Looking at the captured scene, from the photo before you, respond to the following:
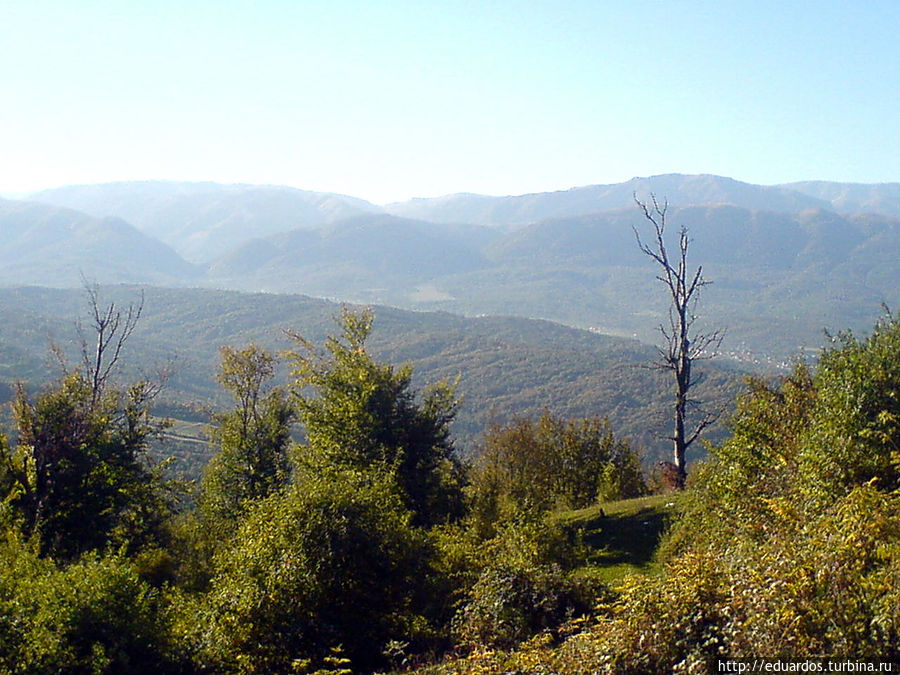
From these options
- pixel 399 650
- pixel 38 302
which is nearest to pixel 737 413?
pixel 399 650

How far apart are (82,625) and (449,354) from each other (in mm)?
143448

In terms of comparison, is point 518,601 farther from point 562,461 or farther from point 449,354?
point 449,354

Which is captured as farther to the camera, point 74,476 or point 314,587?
point 74,476

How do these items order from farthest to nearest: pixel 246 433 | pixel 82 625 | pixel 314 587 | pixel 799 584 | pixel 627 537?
1. pixel 246 433
2. pixel 627 537
3. pixel 314 587
4. pixel 82 625
5. pixel 799 584

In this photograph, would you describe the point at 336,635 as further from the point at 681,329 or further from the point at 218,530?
the point at 681,329

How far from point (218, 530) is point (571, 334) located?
172 metres

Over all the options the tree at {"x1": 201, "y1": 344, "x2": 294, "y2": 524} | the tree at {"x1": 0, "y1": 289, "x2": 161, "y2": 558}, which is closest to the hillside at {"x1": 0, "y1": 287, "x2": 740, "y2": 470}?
the tree at {"x1": 201, "y1": 344, "x2": 294, "y2": 524}

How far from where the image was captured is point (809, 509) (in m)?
9.82

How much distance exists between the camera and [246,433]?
28969 millimetres

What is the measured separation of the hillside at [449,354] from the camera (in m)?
105

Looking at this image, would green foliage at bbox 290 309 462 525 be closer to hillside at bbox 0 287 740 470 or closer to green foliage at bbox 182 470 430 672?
green foliage at bbox 182 470 430 672

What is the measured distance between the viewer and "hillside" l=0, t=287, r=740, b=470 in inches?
4129

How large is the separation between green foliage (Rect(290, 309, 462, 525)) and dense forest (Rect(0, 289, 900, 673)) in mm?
70

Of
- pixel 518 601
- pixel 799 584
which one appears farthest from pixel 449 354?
pixel 799 584
